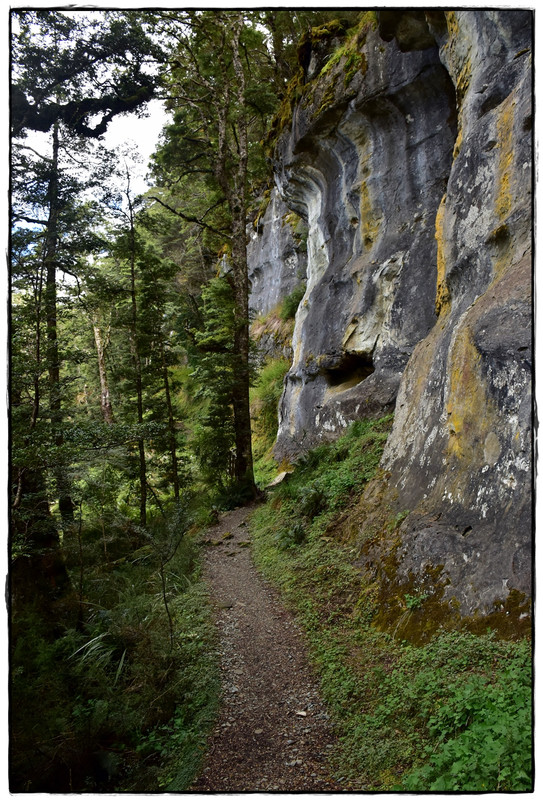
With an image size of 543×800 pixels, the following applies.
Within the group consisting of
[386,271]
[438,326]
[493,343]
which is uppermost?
[386,271]

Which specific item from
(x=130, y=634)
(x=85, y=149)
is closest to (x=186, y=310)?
(x=85, y=149)

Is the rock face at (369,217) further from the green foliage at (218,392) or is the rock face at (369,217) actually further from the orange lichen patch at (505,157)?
the orange lichen patch at (505,157)

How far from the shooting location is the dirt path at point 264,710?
10.1ft

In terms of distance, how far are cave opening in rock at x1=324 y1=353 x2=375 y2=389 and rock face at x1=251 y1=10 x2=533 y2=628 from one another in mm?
46

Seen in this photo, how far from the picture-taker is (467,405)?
440cm

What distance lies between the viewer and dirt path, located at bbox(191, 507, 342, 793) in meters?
3.08

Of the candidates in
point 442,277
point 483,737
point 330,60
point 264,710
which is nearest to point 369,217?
point 330,60

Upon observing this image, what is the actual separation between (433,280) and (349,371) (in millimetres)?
3577

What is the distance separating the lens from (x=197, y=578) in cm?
741

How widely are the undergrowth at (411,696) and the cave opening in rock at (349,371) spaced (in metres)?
6.06

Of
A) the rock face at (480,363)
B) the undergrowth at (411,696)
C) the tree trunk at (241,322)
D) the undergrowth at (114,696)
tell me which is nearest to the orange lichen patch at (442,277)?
the rock face at (480,363)

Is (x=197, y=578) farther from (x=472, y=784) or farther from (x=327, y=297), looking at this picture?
(x=327, y=297)

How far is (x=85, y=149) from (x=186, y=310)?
46.9ft

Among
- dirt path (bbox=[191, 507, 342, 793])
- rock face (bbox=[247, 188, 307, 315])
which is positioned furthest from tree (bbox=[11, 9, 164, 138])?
rock face (bbox=[247, 188, 307, 315])
